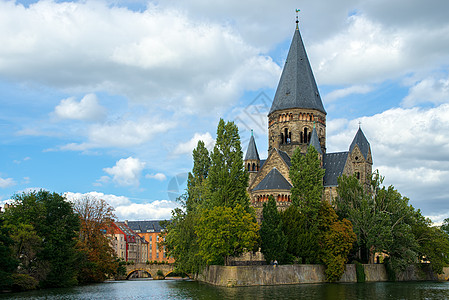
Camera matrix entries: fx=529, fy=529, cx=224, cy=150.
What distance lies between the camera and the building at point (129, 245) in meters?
121

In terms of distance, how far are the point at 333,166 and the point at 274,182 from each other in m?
14.0

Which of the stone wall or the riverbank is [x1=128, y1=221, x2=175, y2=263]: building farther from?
the stone wall

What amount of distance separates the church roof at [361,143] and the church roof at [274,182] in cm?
1895

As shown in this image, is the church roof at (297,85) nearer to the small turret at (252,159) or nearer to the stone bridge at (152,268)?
the small turret at (252,159)

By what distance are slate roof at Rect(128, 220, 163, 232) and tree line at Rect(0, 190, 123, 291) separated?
80.5 m

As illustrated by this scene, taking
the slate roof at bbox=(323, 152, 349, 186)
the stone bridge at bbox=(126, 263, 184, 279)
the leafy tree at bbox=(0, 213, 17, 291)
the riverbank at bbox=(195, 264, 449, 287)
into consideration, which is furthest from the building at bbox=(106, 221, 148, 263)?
the leafy tree at bbox=(0, 213, 17, 291)

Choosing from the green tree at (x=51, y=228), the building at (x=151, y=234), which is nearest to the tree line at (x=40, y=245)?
the green tree at (x=51, y=228)

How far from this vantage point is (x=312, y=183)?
6394 centimetres

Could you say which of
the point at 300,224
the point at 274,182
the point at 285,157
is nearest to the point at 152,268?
the point at 285,157

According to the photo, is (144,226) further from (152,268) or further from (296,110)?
(296,110)

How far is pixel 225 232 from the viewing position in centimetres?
5491

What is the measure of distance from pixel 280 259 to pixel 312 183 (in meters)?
10.3

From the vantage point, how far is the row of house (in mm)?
125088

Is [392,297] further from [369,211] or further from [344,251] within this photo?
[369,211]
